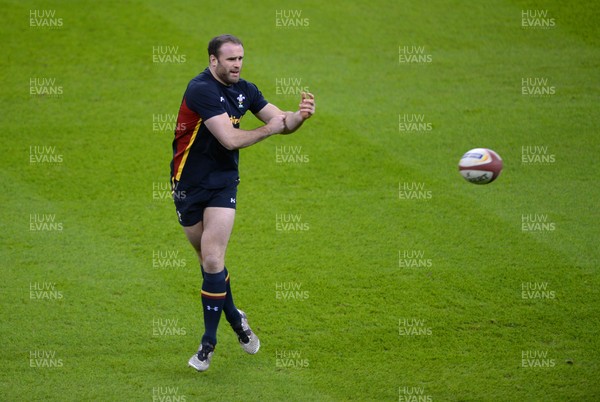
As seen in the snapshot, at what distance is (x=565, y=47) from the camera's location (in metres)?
14.8

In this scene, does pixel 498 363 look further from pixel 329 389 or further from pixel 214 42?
pixel 214 42

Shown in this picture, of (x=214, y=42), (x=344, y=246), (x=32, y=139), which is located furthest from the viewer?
(x=32, y=139)

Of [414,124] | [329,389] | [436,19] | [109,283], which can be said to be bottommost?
[329,389]

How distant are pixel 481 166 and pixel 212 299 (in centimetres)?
A: 293

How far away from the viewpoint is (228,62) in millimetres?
7012

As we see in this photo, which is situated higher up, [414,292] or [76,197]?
[76,197]

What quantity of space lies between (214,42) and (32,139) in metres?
5.94

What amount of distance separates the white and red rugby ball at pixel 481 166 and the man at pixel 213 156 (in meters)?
2.02

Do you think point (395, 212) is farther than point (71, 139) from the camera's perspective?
No

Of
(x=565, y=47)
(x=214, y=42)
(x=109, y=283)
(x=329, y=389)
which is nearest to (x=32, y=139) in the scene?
(x=109, y=283)

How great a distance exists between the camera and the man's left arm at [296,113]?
6906 mm
